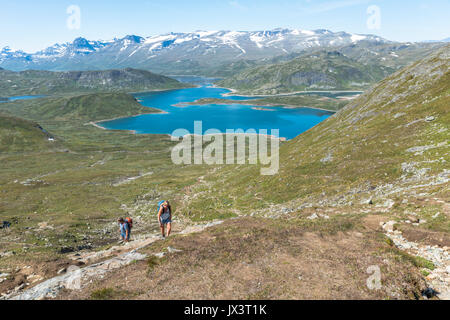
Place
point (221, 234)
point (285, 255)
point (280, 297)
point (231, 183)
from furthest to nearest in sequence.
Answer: point (231, 183)
point (221, 234)
point (285, 255)
point (280, 297)

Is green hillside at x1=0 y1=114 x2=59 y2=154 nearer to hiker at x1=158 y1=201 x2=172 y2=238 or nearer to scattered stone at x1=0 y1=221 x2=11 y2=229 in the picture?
scattered stone at x1=0 y1=221 x2=11 y2=229

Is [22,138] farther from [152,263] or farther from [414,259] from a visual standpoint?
[414,259]

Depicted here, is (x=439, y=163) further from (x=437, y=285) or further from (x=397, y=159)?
(x=437, y=285)

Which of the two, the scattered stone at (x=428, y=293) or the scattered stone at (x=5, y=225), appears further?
the scattered stone at (x=5, y=225)

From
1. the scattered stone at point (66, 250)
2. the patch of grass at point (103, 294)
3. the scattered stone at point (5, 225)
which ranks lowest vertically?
the scattered stone at point (5, 225)

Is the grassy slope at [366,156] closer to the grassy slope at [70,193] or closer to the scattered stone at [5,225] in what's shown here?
the grassy slope at [70,193]

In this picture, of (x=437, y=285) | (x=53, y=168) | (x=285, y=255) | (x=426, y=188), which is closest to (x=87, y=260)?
(x=285, y=255)

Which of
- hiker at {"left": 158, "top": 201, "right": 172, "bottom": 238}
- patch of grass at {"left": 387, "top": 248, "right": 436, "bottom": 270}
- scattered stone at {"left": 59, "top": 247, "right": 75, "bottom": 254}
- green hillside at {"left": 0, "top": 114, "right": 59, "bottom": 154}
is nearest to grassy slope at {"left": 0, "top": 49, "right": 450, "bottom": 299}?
patch of grass at {"left": 387, "top": 248, "right": 436, "bottom": 270}

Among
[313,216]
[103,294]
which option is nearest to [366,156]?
[313,216]

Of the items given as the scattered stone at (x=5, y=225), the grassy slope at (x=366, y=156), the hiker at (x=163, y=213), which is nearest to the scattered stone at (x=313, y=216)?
the grassy slope at (x=366, y=156)
